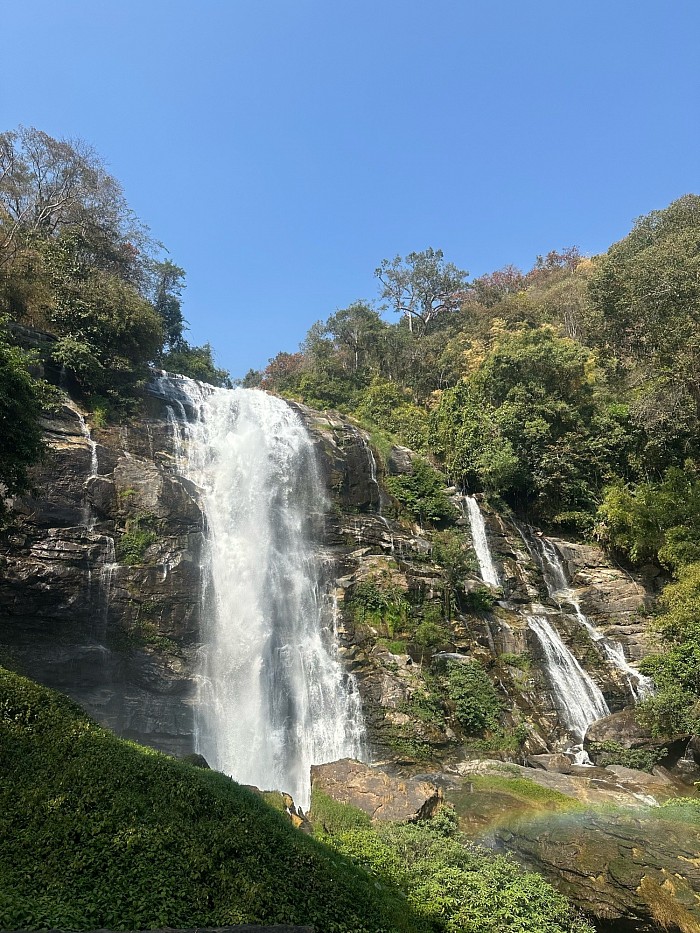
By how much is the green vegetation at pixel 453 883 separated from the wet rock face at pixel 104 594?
8.25m

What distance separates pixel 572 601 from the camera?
768 inches

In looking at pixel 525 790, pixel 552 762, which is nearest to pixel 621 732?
pixel 552 762

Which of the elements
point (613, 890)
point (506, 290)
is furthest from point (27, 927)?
point (506, 290)

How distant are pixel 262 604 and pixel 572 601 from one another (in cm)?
1152

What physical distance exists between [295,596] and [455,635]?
5.41 meters

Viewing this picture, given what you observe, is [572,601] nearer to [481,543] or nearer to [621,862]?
[481,543]

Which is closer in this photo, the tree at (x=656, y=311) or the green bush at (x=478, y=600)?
the tree at (x=656, y=311)

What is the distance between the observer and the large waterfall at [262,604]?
Answer: 1405 centimetres

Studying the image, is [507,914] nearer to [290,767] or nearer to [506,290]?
[290,767]

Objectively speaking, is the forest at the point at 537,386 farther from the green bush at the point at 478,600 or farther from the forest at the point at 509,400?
the green bush at the point at 478,600

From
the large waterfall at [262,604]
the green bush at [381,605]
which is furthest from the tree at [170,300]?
the green bush at [381,605]

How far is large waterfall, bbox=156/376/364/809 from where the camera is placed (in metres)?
14.1

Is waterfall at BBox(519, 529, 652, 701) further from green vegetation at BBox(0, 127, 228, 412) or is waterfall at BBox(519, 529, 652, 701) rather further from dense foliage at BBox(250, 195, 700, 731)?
green vegetation at BBox(0, 127, 228, 412)

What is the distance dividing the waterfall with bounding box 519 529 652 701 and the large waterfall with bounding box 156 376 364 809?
28.7 ft
